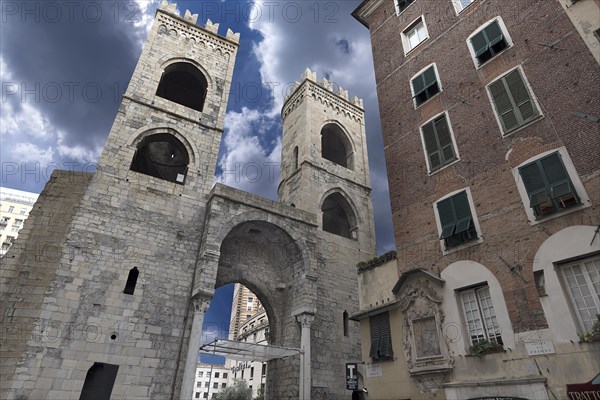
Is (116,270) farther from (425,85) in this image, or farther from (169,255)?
(425,85)

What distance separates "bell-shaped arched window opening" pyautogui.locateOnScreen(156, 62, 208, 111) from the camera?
2258 cm

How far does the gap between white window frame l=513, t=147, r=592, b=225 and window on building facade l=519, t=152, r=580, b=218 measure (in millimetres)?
70

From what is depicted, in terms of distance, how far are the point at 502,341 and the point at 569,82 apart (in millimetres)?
7317

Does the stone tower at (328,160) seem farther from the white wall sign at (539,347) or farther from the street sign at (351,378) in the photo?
the white wall sign at (539,347)

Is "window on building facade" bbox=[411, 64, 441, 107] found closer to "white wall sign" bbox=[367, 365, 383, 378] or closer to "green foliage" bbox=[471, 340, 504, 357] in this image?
"green foliage" bbox=[471, 340, 504, 357]

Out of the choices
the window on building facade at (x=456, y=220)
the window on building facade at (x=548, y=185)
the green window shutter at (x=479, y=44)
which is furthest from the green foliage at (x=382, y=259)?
the green window shutter at (x=479, y=44)

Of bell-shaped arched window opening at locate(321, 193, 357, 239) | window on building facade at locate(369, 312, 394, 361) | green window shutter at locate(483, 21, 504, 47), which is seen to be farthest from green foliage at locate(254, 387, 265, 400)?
green window shutter at locate(483, 21, 504, 47)

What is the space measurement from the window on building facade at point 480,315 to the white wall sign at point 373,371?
3.35 m

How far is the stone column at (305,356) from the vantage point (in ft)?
49.9

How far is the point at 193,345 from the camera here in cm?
1397

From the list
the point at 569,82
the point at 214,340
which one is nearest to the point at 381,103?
the point at 569,82

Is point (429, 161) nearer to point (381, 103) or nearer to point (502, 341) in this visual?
point (381, 103)

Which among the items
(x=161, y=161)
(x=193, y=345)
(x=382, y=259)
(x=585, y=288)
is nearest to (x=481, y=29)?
(x=382, y=259)

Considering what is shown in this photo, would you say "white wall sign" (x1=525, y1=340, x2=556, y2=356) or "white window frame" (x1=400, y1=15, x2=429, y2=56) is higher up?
"white window frame" (x1=400, y1=15, x2=429, y2=56)
